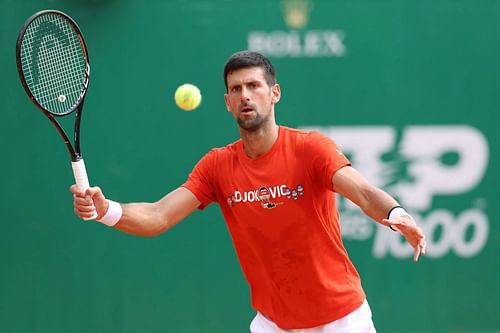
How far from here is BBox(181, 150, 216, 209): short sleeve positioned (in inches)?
171

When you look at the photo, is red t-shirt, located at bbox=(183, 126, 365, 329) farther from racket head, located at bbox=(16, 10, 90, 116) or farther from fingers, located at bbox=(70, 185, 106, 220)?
racket head, located at bbox=(16, 10, 90, 116)

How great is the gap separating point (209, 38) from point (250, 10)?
35cm

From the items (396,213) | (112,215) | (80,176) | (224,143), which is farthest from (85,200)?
(224,143)

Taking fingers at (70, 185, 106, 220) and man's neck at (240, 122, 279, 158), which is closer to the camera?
fingers at (70, 185, 106, 220)

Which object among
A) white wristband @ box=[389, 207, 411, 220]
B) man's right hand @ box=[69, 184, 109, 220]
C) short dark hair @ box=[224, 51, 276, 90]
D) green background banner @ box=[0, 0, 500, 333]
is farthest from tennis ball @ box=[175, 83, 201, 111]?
white wristband @ box=[389, 207, 411, 220]

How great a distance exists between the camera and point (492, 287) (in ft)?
21.4

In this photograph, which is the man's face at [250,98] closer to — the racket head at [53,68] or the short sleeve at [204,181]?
the short sleeve at [204,181]

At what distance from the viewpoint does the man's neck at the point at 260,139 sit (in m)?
4.16

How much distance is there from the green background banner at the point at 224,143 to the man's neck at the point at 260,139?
6.66 feet

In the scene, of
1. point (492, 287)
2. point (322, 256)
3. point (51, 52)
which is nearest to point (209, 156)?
point (322, 256)

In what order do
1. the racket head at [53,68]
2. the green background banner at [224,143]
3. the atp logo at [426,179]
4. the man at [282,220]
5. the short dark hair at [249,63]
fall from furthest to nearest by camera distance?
the atp logo at [426,179]
the green background banner at [224,143]
the racket head at [53,68]
the short dark hair at [249,63]
the man at [282,220]

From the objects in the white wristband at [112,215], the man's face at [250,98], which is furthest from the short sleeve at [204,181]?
the white wristband at [112,215]

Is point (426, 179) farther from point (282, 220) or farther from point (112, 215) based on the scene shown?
point (112, 215)

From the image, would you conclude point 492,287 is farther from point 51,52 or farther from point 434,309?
point 51,52
